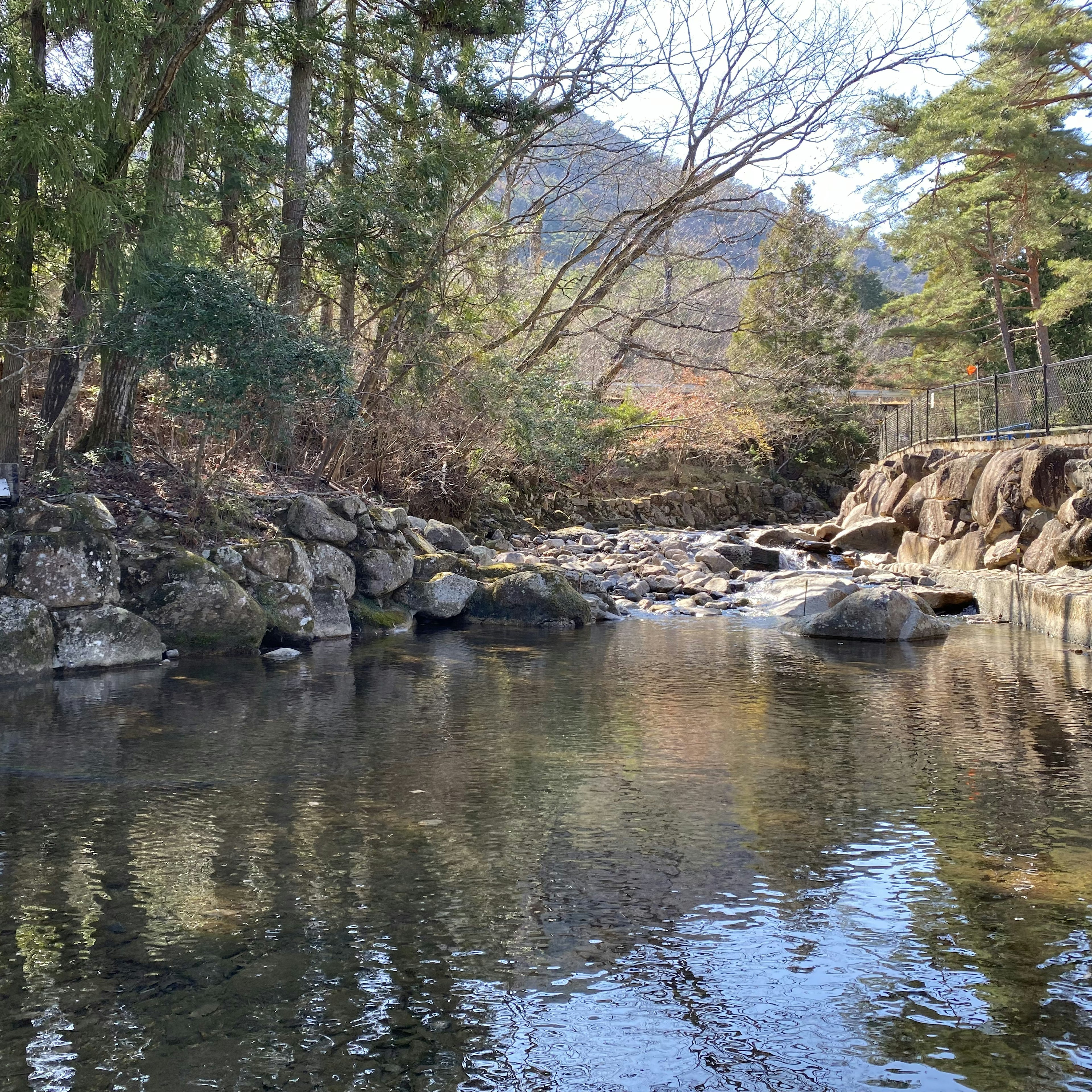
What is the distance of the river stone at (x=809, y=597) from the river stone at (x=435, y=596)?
13.0 feet

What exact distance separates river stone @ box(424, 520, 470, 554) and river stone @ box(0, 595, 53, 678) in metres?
6.15

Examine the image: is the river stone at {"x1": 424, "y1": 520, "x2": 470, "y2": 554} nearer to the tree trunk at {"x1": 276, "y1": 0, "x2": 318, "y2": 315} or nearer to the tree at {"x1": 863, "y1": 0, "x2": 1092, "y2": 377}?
the tree trunk at {"x1": 276, "y1": 0, "x2": 318, "y2": 315}

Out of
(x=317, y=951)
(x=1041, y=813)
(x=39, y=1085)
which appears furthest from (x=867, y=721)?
(x=39, y=1085)

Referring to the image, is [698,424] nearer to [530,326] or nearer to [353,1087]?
[530,326]

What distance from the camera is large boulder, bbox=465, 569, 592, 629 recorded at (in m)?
12.1

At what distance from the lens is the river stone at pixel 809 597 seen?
1270cm

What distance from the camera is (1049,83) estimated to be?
51.9ft

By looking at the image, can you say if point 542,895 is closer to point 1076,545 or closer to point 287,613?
point 287,613

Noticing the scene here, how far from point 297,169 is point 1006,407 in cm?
1172

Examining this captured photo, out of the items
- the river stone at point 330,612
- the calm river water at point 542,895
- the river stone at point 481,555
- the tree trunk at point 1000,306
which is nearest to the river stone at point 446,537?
the river stone at point 481,555

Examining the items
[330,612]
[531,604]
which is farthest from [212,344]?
[531,604]

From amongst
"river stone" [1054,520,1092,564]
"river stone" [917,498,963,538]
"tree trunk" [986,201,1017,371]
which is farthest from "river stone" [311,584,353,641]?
"tree trunk" [986,201,1017,371]

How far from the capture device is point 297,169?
1287cm

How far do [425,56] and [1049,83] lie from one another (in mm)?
9497
